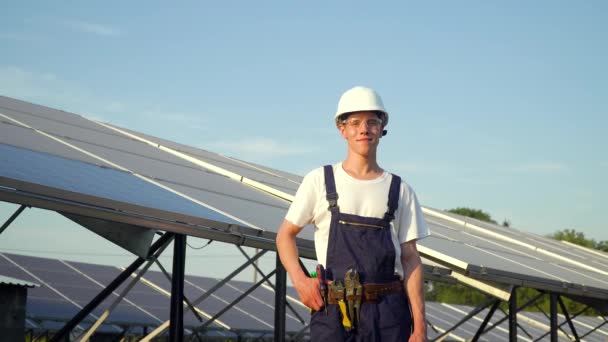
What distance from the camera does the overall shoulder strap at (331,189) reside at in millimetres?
4426

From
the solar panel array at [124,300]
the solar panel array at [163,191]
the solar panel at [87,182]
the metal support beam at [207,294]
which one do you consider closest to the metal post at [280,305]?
the solar panel array at [163,191]

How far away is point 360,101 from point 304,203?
1.76ft

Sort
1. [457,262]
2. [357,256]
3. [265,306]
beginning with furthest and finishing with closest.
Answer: [265,306], [457,262], [357,256]

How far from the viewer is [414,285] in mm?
4500

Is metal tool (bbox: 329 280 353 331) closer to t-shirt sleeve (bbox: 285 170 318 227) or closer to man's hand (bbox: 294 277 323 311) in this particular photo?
man's hand (bbox: 294 277 323 311)

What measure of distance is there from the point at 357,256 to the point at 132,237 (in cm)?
395

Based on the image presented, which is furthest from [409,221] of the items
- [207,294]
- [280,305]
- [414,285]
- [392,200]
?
[207,294]

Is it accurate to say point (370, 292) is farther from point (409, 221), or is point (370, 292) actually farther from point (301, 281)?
point (409, 221)

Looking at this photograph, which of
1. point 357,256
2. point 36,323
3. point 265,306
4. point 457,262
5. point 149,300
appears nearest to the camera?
point 357,256

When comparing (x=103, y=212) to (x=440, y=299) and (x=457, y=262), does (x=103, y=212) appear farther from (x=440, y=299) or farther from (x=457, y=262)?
(x=440, y=299)

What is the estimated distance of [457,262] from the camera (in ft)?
34.3

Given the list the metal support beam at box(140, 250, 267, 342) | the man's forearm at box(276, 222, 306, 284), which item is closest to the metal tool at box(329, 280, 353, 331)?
the man's forearm at box(276, 222, 306, 284)

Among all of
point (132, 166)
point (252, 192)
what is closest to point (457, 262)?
point (252, 192)

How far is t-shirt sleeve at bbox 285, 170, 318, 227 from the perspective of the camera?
4.45 metres
